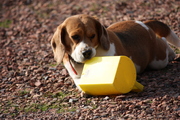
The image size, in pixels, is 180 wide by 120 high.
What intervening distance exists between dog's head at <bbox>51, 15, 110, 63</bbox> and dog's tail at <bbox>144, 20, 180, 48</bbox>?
164 centimetres

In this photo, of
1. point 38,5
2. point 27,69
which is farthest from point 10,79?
point 38,5

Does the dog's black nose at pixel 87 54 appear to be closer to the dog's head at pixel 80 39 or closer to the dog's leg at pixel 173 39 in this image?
the dog's head at pixel 80 39

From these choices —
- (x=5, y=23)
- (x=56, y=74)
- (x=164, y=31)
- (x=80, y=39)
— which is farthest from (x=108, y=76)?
(x=5, y=23)

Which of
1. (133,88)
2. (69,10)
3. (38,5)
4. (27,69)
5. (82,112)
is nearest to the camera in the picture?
(82,112)

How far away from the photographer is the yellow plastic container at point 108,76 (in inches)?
216

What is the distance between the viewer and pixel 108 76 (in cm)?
549

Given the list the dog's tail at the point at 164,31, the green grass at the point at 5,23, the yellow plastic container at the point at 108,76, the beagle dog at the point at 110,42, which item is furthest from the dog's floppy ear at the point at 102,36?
the green grass at the point at 5,23

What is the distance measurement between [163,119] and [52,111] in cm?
162

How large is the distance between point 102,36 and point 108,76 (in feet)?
2.70

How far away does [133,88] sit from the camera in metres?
5.82

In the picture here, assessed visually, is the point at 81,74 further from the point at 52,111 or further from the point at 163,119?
the point at 163,119

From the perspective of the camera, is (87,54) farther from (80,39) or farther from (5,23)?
(5,23)

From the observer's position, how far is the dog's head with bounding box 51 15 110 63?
581cm

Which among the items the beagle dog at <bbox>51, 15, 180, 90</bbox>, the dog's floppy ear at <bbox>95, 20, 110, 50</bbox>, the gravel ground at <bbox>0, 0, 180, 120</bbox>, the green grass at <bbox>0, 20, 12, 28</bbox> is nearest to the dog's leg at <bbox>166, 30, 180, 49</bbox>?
the beagle dog at <bbox>51, 15, 180, 90</bbox>
